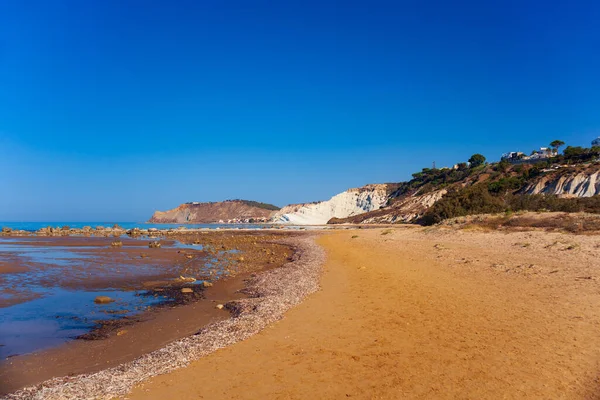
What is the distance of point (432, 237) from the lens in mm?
25672

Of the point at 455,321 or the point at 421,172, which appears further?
the point at 421,172

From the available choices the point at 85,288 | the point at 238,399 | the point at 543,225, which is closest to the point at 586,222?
the point at 543,225

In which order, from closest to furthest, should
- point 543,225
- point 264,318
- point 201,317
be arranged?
point 264,318, point 201,317, point 543,225

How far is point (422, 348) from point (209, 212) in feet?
542

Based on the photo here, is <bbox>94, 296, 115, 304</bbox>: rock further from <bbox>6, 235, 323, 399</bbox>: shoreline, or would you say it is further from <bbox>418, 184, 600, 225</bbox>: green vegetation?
<bbox>418, 184, 600, 225</bbox>: green vegetation

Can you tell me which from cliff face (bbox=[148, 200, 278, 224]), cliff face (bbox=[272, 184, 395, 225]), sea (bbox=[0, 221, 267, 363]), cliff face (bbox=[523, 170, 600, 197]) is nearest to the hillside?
cliff face (bbox=[523, 170, 600, 197])

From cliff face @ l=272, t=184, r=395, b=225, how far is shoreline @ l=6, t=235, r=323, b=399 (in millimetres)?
90608

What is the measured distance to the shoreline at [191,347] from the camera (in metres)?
5.29

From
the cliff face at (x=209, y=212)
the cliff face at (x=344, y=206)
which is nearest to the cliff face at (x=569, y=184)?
the cliff face at (x=344, y=206)

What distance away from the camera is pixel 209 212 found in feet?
545

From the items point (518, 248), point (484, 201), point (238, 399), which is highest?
point (484, 201)

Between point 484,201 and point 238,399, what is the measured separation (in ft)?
132

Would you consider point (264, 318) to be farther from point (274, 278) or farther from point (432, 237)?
point (432, 237)

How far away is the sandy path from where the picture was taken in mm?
5082
